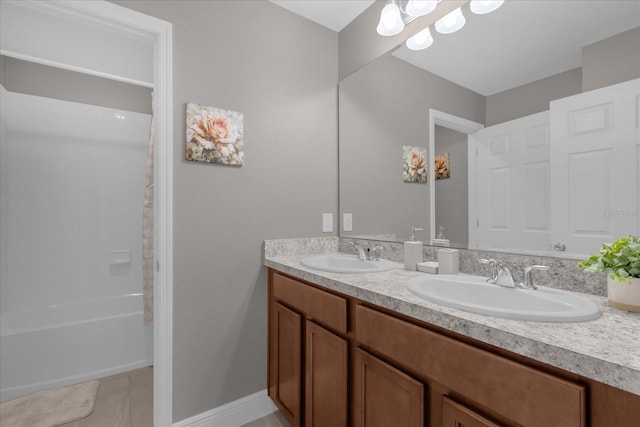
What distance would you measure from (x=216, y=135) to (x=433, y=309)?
1.38 metres

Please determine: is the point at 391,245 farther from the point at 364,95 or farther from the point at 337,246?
the point at 364,95

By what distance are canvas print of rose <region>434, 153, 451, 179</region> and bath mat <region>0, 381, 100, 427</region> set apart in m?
2.40

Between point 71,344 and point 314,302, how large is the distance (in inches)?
78.1

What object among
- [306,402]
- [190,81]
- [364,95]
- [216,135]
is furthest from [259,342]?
[364,95]

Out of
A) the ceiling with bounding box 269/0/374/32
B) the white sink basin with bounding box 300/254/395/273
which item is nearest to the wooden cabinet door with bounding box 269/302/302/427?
the white sink basin with bounding box 300/254/395/273

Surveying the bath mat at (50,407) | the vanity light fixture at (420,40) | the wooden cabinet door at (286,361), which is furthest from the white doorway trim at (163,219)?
the vanity light fixture at (420,40)

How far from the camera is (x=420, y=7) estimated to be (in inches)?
60.0

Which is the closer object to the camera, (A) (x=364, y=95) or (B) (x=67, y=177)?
(A) (x=364, y=95)

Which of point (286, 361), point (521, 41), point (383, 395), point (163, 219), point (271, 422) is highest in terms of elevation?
point (521, 41)

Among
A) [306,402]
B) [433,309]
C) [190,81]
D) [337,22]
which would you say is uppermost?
[337,22]

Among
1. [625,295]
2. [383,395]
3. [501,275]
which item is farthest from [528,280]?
[383,395]

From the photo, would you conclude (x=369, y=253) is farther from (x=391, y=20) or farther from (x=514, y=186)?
(x=391, y=20)

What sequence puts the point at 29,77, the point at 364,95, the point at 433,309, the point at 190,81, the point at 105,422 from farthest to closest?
the point at 29,77
the point at 364,95
the point at 105,422
the point at 190,81
the point at 433,309

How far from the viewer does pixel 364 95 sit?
1.97 metres
